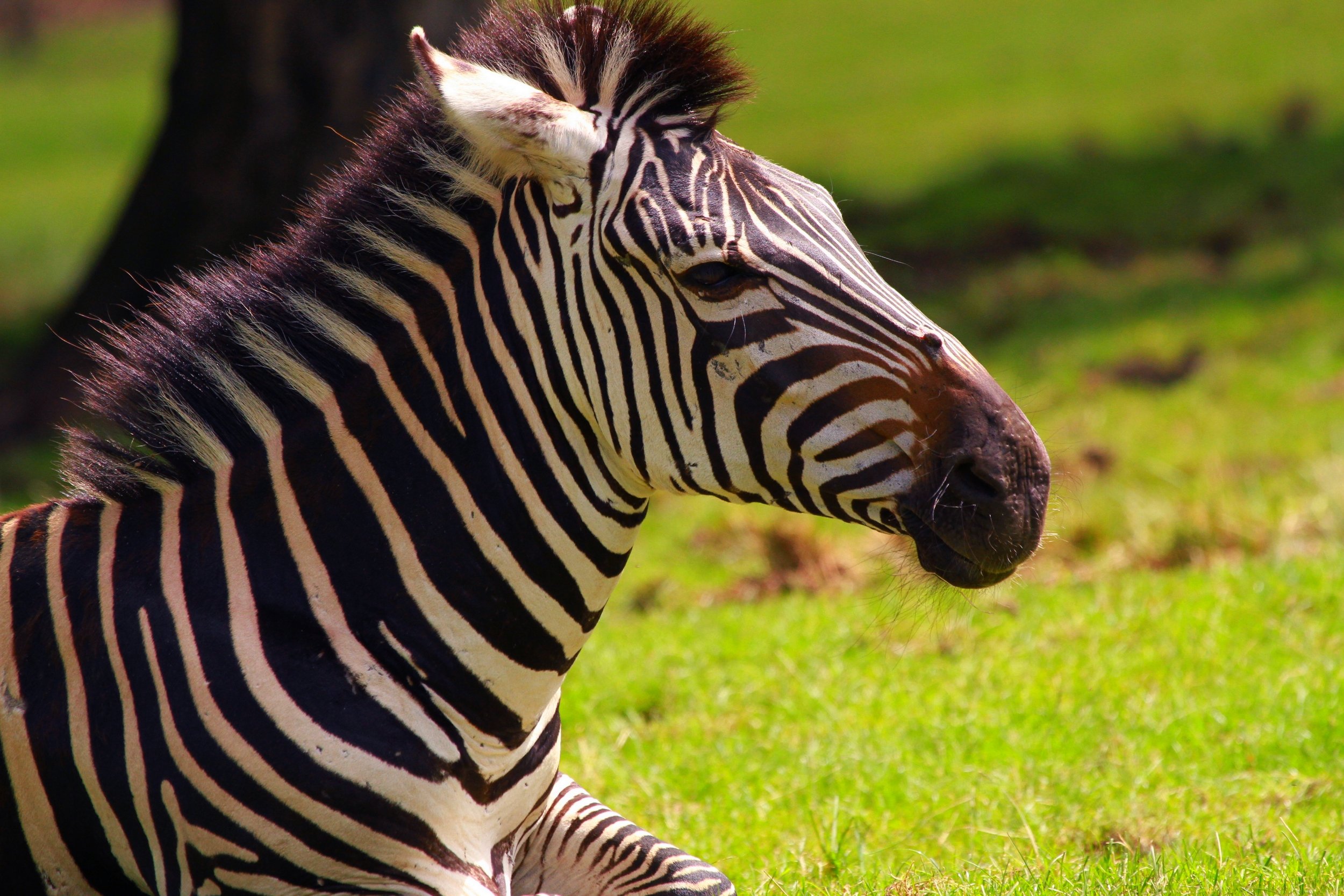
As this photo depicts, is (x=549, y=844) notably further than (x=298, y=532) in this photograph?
Yes

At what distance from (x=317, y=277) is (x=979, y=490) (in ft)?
5.10

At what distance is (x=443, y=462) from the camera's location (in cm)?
283

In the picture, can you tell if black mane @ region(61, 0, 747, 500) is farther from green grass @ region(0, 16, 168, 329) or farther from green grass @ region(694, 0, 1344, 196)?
green grass @ region(694, 0, 1344, 196)

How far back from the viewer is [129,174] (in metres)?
22.5

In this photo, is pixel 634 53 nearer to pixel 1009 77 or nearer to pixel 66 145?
pixel 1009 77

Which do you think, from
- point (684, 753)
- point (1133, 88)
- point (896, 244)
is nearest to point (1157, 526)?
point (684, 753)

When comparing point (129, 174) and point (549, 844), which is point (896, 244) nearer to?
point (549, 844)

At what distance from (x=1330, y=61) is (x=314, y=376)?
21.0 m

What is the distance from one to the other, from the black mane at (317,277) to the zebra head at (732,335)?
0.04 m

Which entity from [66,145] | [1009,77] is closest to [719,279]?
[1009,77]

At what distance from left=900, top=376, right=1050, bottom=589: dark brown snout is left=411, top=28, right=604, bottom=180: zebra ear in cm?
94

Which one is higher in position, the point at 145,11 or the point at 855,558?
the point at 145,11

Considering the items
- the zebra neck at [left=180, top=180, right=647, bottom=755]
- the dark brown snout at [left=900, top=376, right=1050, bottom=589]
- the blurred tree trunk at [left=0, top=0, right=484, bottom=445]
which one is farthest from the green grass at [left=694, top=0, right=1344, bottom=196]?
the dark brown snout at [left=900, top=376, right=1050, bottom=589]

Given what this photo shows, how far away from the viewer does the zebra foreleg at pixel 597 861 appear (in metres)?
3.21
